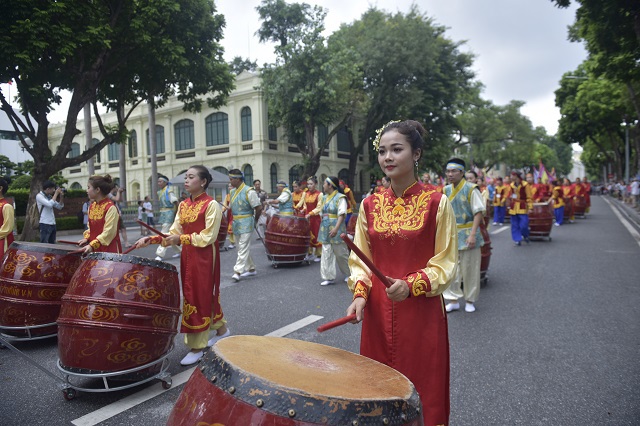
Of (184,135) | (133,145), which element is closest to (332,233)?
(184,135)

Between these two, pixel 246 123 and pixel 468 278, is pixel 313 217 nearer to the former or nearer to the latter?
pixel 468 278

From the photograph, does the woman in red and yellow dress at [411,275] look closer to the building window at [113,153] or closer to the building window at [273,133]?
the building window at [273,133]

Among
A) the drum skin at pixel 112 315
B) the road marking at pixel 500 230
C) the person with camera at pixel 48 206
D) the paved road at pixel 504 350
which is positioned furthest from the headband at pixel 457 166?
the road marking at pixel 500 230

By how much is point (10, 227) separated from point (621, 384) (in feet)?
21.0

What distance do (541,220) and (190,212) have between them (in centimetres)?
1038

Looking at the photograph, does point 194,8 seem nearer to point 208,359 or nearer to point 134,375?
point 134,375

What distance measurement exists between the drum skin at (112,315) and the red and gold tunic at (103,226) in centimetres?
135

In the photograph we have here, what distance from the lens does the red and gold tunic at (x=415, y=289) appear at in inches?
84.1

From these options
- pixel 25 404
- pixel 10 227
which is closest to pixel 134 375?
pixel 25 404

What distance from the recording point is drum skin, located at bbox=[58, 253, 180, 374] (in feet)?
10.1

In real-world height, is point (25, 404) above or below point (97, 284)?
below

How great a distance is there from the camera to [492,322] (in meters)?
5.07

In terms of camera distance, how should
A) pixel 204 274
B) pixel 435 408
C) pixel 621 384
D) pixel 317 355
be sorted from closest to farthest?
1. pixel 317 355
2. pixel 435 408
3. pixel 621 384
4. pixel 204 274

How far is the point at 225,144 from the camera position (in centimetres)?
2978
